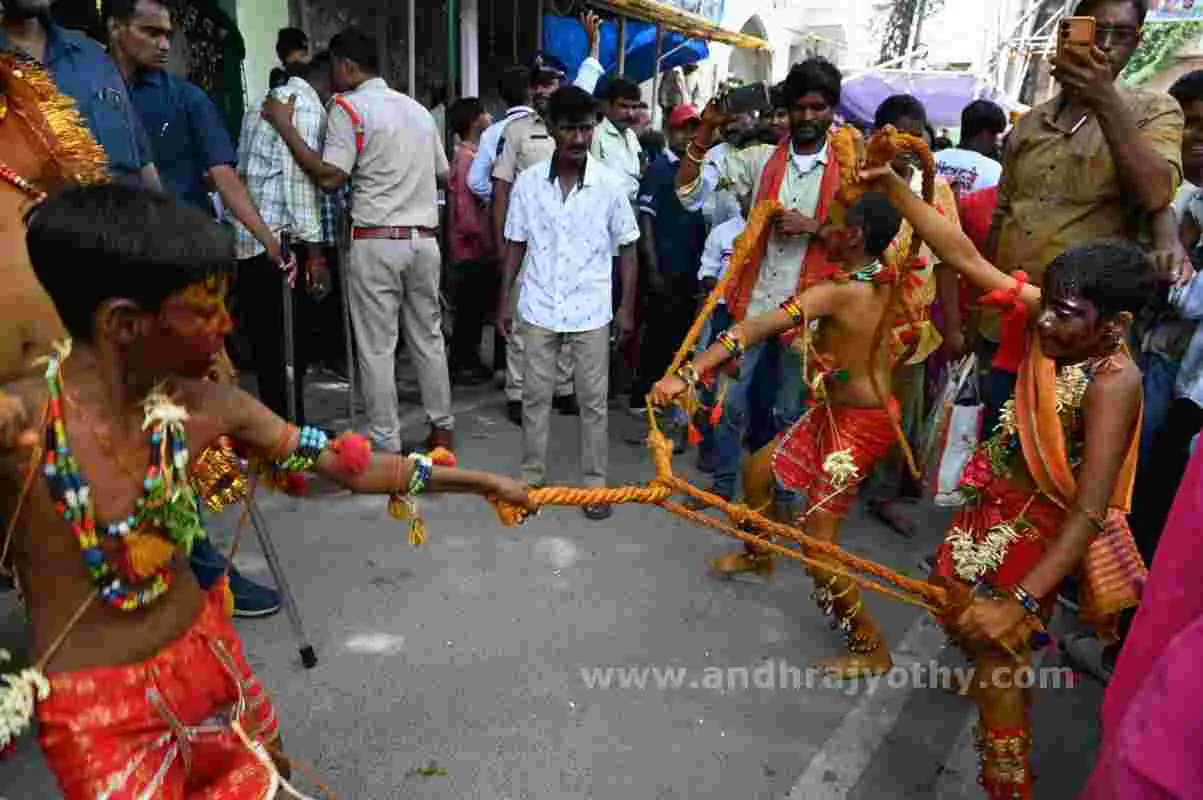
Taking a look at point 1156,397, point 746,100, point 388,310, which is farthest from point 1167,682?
point 746,100

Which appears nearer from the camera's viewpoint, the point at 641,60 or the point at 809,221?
the point at 809,221

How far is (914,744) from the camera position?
2807 mm

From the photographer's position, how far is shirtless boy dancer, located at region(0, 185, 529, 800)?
1.42m

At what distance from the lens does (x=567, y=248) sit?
13.9 ft

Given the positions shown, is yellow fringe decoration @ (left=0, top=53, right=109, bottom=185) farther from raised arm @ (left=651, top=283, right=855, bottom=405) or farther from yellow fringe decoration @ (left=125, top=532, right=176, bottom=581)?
raised arm @ (left=651, top=283, right=855, bottom=405)

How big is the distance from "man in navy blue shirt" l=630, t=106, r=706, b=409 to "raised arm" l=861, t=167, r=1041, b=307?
2789 mm

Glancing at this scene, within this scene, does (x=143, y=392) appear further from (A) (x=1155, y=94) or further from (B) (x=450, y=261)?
(B) (x=450, y=261)

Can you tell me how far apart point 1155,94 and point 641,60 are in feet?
28.2

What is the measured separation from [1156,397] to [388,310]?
3.43 m

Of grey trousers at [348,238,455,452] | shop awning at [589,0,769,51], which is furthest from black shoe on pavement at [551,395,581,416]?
shop awning at [589,0,769,51]

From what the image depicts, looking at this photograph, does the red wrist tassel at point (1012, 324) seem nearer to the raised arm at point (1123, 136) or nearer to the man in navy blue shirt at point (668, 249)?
the raised arm at point (1123, 136)

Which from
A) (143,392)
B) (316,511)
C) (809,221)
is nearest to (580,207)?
(809,221)

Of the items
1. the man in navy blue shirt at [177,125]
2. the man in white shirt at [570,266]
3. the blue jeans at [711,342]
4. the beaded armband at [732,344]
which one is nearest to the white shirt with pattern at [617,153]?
the blue jeans at [711,342]

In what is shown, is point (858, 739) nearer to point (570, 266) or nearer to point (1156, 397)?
point (1156, 397)
